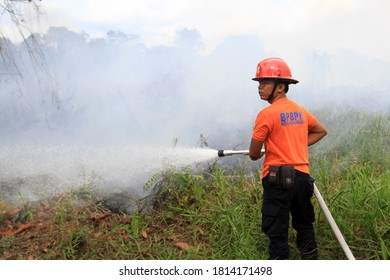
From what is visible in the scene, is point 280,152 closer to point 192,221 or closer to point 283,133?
point 283,133

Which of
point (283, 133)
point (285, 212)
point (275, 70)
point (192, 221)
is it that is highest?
point (275, 70)

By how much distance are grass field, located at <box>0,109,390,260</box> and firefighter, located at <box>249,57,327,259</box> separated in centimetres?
40

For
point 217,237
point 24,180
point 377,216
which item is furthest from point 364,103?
point 24,180

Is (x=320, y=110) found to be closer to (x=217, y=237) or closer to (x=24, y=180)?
(x=217, y=237)

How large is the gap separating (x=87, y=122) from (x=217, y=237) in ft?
8.73

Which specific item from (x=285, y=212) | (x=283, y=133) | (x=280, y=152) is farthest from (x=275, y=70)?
(x=285, y=212)

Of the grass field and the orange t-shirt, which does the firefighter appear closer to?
the orange t-shirt

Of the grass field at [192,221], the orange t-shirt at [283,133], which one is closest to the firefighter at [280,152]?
the orange t-shirt at [283,133]

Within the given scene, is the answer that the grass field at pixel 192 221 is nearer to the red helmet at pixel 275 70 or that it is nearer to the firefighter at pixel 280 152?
the firefighter at pixel 280 152

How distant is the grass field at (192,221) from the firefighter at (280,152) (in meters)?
0.40

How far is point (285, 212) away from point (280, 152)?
1.44 feet

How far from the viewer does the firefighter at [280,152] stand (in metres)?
2.59

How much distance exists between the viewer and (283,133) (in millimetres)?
2602

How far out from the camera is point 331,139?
5105 millimetres
